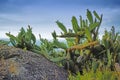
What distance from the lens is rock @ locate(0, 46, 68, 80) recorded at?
6438 mm

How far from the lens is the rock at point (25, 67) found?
6438 mm

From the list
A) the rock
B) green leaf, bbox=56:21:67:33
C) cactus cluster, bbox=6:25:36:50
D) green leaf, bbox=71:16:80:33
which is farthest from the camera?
cactus cluster, bbox=6:25:36:50

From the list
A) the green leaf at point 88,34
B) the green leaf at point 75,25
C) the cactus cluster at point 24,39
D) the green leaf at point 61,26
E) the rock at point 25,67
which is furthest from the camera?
the cactus cluster at point 24,39

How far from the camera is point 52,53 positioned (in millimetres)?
8383

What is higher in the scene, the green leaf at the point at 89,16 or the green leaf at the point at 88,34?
the green leaf at the point at 89,16

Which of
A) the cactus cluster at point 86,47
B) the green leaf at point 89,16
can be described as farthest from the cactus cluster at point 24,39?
the green leaf at point 89,16

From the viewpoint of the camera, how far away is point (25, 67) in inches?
262

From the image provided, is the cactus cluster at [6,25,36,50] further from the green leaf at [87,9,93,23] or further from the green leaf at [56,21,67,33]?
the green leaf at [87,9,93,23]

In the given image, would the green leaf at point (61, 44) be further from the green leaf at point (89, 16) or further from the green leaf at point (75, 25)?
A: the green leaf at point (89, 16)

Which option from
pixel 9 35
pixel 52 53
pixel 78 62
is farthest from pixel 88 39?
pixel 9 35

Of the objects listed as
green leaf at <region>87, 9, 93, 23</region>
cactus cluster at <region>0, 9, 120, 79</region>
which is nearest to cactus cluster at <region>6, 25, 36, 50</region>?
cactus cluster at <region>0, 9, 120, 79</region>

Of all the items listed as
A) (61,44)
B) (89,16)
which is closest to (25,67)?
(61,44)

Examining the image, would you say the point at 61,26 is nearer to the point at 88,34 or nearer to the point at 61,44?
the point at 61,44

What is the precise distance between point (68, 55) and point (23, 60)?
1.18 metres
